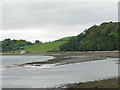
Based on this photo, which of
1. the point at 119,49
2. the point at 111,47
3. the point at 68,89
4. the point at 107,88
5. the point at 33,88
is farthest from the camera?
the point at 111,47

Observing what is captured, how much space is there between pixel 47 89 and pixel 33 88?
308 centimetres

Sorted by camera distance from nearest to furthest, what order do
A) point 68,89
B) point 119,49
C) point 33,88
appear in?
1. point 68,89
2. point 33,88
3. point 119,49

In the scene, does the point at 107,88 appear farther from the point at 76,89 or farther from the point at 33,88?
the point at 33,88

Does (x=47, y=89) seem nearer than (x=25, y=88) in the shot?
Yes

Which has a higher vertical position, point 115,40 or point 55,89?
point 115,40

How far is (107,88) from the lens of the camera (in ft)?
89.2

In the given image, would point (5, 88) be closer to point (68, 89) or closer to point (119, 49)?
point (68, 89)

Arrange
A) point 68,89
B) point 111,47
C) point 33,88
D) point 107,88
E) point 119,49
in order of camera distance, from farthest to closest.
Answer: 1. point 111,47
2. point 119,49
3. point 33,88
4. point 68,89
5. point 107,88


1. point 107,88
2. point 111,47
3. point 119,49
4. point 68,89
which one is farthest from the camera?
point 111,47

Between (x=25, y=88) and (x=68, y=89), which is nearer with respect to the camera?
(x=68, y=89)

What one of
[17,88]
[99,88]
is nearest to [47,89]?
[17,88]

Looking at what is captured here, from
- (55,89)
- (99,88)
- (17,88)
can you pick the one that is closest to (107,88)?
(99,88)

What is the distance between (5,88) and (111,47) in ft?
574

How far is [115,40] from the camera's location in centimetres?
19762
